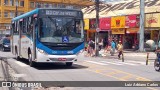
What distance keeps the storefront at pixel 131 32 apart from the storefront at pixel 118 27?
0.80 m

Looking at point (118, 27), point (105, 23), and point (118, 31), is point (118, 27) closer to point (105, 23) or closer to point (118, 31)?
point (118, 31)

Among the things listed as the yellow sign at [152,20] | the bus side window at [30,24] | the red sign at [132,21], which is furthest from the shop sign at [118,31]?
the bus side window at [30,24]

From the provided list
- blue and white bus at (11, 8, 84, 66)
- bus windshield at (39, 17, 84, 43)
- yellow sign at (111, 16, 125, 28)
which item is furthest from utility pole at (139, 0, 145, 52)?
bus windshield at (39, 17, 84, 43)

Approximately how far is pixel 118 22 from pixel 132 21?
358 centimetres

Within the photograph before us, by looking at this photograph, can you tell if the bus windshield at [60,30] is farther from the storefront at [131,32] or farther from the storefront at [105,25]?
the storefront at [105,25]

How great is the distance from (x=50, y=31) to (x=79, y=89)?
687cm

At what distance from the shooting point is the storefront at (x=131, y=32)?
43125 mm

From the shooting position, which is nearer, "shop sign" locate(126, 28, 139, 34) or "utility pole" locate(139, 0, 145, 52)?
"utility pole" locate(139, 0, 145, 52)

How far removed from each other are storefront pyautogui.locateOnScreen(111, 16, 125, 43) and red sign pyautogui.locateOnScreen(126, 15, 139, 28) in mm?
1098

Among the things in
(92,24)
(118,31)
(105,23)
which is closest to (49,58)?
(118,31)

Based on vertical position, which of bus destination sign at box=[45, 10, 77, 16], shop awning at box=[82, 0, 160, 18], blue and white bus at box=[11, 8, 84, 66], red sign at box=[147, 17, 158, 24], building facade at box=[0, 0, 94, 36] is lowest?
blue and white bus at box=[11, 8, 84, 66]

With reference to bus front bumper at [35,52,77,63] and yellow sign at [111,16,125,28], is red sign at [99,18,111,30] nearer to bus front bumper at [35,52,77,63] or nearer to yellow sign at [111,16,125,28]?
yellow sign at [111,16,125,28]

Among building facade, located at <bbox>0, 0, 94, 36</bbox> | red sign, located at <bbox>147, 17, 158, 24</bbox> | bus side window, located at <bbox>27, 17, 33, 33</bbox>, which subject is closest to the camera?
bus side window, located at <bbox>27, 17, 33, 33</bbox>

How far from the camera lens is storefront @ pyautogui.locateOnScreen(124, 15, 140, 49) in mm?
43125
